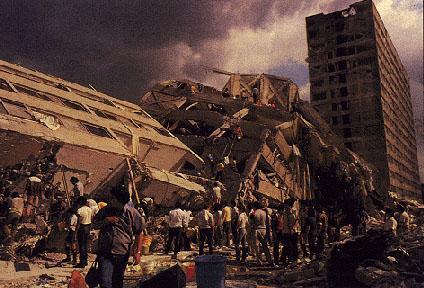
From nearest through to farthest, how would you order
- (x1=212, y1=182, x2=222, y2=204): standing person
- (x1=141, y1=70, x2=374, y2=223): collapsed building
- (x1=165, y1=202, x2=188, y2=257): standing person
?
(x1=165, y1=202, x2=188, y2=257): standing person, (x1=212, y1=182, x2=222, y2=204): standing person, (x1=141, y1=70, x2=374, y2=223): collapsed building

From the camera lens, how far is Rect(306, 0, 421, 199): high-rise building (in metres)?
40.6

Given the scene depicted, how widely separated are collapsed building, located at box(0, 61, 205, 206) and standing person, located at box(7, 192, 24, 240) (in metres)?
0.77

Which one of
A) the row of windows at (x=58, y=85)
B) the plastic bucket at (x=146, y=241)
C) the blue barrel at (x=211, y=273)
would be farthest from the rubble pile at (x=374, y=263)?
the row of windows at (x=58, y=85)

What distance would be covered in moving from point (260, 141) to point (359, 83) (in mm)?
28495

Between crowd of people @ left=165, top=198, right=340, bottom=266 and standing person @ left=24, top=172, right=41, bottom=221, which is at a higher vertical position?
standing person @ left=24, top=172, right=41, bottom=221

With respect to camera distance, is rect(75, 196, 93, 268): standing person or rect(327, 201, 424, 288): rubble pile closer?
rect(327, 201, 424, 288): rubble pile

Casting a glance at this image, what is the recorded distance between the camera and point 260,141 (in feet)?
60.1

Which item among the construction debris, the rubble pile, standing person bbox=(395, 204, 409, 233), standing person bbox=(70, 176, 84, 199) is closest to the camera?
the rubble pile

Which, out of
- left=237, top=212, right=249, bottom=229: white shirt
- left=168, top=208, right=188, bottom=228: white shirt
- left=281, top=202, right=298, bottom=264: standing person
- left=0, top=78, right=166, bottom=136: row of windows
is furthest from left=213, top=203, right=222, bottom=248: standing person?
left=0, top=78, right=166, bottom=136: row of windows

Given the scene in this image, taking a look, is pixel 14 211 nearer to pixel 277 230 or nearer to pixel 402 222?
pixel 277 230

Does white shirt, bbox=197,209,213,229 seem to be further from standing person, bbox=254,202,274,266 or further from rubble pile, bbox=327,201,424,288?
rubble pile, bbox=327,201,424,288

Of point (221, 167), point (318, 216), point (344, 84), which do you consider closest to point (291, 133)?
point (221, 167)

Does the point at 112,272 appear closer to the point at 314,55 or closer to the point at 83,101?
the point at 83,101

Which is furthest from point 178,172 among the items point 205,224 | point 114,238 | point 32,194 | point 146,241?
point 114,238
